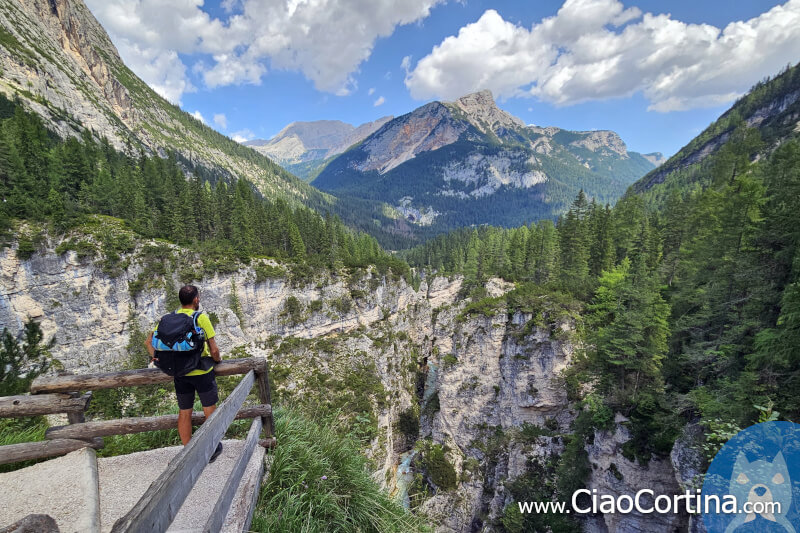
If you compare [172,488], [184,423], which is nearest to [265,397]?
[184,423]

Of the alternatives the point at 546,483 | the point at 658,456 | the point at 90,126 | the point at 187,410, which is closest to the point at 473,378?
the point at 546,483

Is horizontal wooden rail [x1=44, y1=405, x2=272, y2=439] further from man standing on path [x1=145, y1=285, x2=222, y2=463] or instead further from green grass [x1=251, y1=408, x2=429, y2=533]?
green grass [x1=251, y1=408, x2=429, y2=533]

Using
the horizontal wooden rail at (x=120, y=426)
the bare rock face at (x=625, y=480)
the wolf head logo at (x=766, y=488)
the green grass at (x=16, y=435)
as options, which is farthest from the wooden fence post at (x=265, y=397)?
the bare rock face at (x=625, y=480)

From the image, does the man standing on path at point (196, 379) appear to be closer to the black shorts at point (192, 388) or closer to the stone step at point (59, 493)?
the black shorts at point (192, 388)

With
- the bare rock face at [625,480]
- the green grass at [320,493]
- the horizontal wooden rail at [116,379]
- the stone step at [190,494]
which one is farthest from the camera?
the bare rock face at [625,480]

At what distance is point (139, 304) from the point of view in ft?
127

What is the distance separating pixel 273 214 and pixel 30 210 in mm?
29681

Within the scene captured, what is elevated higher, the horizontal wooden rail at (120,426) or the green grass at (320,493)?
the horizontal wooden rail at (120,426)

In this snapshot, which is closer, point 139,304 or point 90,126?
point 139,304

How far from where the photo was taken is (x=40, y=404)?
15.5 feet

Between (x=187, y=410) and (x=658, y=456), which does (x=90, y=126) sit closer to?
(x=187, y=410)

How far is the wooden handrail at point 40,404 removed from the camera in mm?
4422

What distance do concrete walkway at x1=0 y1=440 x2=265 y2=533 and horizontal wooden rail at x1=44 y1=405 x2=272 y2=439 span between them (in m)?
0.37

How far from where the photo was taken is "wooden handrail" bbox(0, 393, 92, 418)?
4422 mm
